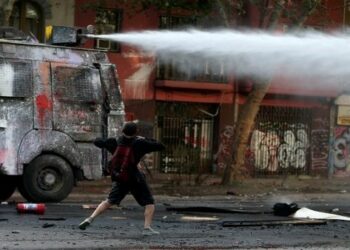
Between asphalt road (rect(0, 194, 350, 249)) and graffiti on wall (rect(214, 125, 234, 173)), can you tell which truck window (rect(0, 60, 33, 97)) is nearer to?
asphalt road (rect(0, 194, 350, 249))

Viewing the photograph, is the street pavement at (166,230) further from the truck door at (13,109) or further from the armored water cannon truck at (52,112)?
the truck door at (13,109)

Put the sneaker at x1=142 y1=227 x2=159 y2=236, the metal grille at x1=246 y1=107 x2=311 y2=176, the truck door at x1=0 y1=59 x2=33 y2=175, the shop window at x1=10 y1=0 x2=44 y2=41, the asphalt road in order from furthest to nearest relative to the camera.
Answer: the metal grille at x1=246 y1=107 x2=311 y2=176, the shop window at x1=10 y1=0 x2=44 y2=41, the truck door at x1=0 y1=59 x2=33 y2=175, the sneaker at x1=142 y1=227 x2=159 y2=236, the asphalt road

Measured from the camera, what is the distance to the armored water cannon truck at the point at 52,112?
13914 millimetres

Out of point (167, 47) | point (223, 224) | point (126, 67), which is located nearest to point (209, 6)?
point (126, 67)

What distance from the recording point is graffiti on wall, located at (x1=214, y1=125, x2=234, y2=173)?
1077 inches

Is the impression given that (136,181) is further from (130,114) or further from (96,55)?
(130,114)

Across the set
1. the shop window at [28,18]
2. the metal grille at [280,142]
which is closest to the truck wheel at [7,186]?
the shop window at [28,18]

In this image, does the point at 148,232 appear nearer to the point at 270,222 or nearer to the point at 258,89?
the point at 270,222

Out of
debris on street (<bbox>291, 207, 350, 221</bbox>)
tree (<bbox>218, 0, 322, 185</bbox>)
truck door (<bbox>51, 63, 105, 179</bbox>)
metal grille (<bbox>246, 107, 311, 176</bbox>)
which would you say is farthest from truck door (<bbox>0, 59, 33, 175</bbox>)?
metal grille (<bbox>246, 107, 311, 176</bbox>)

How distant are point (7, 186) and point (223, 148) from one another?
44.7ft

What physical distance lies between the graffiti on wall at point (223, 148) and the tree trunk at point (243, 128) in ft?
18.0

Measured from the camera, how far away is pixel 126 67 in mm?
25516

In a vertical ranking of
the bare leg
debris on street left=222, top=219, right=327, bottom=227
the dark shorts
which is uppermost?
the dark shorts

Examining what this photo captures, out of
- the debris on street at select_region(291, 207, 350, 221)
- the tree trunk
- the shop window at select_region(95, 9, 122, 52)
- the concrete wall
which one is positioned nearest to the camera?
the debris on street at select_region(291, 207, 350, 221)
